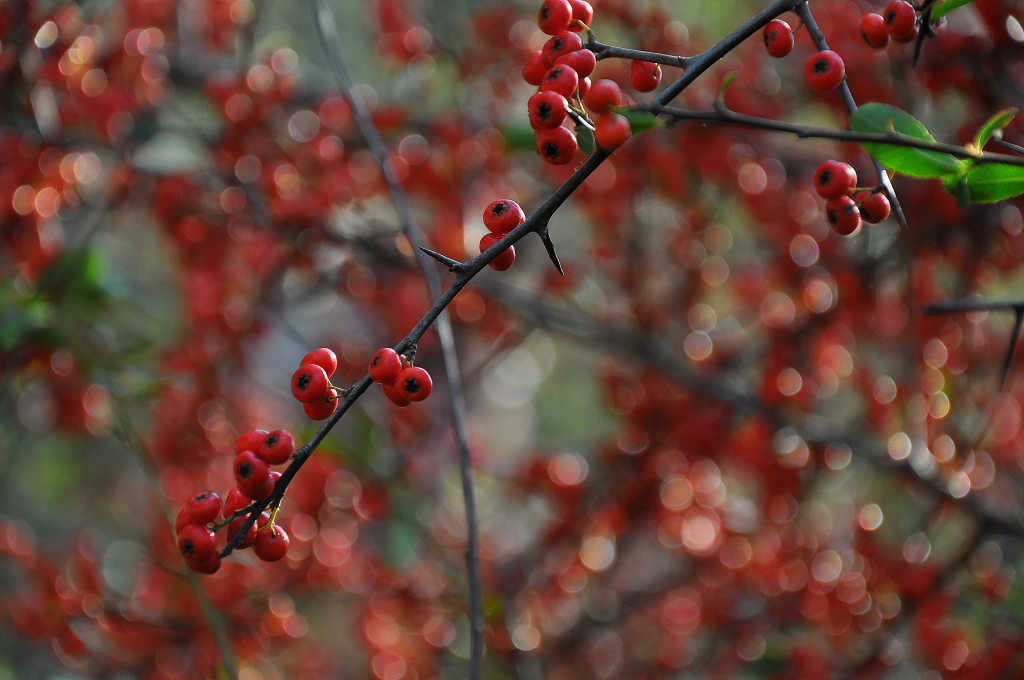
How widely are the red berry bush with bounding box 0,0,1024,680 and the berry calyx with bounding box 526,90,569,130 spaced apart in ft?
5.55

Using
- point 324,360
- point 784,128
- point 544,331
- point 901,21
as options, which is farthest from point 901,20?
point 544,331

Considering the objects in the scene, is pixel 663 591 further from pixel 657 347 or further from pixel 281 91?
pixel 281 91

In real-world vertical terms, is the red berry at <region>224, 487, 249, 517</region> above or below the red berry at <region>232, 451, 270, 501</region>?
below

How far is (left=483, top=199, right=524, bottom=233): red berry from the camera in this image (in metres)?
1.23

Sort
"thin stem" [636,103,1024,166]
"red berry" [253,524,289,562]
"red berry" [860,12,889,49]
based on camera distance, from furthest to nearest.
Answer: "red berry" [860,12,889,49] < "red berry" [253,524,289,562] < "thin stem" [636,103,1024,166]

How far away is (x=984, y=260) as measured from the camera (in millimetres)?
3525

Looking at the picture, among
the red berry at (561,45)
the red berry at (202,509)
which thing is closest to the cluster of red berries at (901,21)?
the red berry at (561,45)

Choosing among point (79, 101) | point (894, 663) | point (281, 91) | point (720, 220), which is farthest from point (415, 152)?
point (894, 663)

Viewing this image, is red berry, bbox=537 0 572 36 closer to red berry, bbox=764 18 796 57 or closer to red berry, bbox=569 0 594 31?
red berry, bbox=569 0 594 31

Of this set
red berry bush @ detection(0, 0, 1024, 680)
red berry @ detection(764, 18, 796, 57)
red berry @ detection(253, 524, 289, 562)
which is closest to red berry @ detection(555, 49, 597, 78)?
red berry @ detection(764, 18, 796, 57)

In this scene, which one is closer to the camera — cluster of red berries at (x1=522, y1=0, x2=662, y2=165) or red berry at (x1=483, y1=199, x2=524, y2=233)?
cluster of red berries at (x1=522, y1=0, x2=662, y2=165)

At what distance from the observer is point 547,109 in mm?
1124

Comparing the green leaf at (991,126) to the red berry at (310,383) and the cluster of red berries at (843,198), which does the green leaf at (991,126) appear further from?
the red berry at (310,383)

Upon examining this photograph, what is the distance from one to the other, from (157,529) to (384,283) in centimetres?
184
